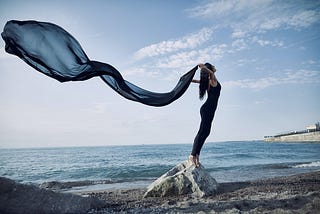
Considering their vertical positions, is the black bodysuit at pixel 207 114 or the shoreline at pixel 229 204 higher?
the black bodysuit at pixel 207 114

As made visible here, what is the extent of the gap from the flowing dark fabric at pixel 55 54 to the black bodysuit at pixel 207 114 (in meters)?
1.40

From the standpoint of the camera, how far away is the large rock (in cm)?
638

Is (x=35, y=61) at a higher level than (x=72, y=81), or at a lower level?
higher

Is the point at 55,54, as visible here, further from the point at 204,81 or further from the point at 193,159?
the point at 193,159

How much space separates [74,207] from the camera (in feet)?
16.3

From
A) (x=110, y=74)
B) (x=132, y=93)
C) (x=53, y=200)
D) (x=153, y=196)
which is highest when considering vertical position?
(x=110, y=74)

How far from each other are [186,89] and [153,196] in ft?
9.58

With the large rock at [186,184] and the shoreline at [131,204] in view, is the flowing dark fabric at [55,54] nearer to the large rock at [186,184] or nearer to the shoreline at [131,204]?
the shoreline at [131,204]

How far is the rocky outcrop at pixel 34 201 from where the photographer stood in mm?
4426

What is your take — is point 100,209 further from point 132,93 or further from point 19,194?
point 132,93

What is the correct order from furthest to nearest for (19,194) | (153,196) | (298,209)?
(153,196), (19,194), (298,209)

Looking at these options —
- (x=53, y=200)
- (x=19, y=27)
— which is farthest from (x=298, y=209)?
(x=19, y=27)

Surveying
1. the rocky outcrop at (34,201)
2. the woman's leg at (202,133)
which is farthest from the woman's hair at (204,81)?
the rocky outcrop at (34,201)

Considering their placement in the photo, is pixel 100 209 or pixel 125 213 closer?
pixel 125 213
